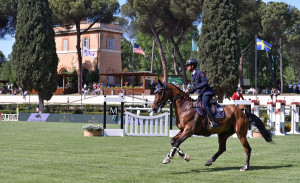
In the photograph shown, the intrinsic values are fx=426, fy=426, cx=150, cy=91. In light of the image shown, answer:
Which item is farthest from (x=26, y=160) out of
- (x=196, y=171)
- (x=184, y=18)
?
(x=184, y=18)

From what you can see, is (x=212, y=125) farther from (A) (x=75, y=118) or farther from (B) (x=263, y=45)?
(B) (x=263, y=45)

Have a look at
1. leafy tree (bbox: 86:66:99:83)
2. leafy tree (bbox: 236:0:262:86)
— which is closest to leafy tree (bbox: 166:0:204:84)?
leafy tree (bbox: 236:0:262:86)

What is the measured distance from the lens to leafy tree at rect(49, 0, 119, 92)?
59.2 m

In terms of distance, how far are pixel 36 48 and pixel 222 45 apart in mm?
18948

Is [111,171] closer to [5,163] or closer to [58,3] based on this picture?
[5,163]

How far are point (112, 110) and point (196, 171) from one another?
11241 mm

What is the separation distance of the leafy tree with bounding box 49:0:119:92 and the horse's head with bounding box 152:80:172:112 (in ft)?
167

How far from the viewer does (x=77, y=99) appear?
57.5 metres

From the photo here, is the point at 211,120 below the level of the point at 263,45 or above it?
below

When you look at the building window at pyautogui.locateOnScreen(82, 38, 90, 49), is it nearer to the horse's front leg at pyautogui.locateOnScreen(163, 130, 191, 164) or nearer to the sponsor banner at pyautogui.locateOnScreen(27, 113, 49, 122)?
the sponsor banner at pyautogui.locateOnScreen(27, 113, 49, 122)

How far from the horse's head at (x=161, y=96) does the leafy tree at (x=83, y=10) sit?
167 ft

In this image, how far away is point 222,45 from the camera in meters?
43.2

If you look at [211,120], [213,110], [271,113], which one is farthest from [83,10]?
[211,120]

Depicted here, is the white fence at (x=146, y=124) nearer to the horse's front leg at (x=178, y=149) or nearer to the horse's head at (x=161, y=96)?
the horse's head at (x=161, y=96)
